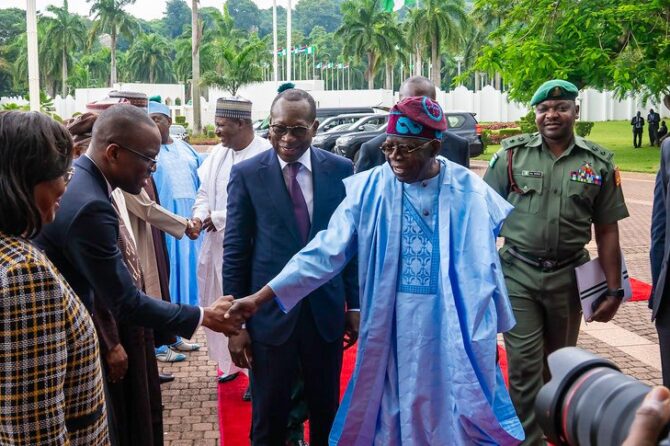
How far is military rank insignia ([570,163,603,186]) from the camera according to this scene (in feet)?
13.8

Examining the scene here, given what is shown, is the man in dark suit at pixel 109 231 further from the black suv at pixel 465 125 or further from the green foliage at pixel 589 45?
the black suv at pixel 465 125

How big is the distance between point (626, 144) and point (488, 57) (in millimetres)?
15156

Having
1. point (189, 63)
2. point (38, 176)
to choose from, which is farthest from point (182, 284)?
point (189, 63)

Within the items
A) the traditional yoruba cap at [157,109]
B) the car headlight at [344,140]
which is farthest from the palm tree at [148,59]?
the traditional yoruba cap at [157,109]

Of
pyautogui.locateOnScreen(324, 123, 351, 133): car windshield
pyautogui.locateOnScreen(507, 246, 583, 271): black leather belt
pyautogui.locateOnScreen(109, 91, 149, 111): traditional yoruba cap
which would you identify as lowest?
pyautogui.locateOnScreen(507, 246, 583, 271): black leather belt

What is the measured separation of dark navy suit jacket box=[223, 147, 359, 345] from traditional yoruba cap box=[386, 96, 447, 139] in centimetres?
60

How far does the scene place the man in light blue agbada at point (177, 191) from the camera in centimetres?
651

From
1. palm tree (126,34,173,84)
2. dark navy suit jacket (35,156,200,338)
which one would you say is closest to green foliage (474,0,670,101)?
dark navy suit jacket (35,156,200,338)

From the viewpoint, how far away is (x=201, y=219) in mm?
5473

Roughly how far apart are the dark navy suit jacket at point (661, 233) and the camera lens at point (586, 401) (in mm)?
2570

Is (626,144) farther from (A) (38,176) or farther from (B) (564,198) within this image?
(A) (38,176)

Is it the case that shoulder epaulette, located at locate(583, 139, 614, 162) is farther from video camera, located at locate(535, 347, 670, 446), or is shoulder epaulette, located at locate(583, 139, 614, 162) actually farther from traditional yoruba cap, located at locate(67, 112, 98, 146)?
video camera, located at locate(535, 347, 670, 446)

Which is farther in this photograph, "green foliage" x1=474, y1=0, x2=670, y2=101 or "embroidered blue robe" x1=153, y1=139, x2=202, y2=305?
"green foliage" x1=474, y1=0, x2=670, y2=101

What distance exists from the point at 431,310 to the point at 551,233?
1.23 m
